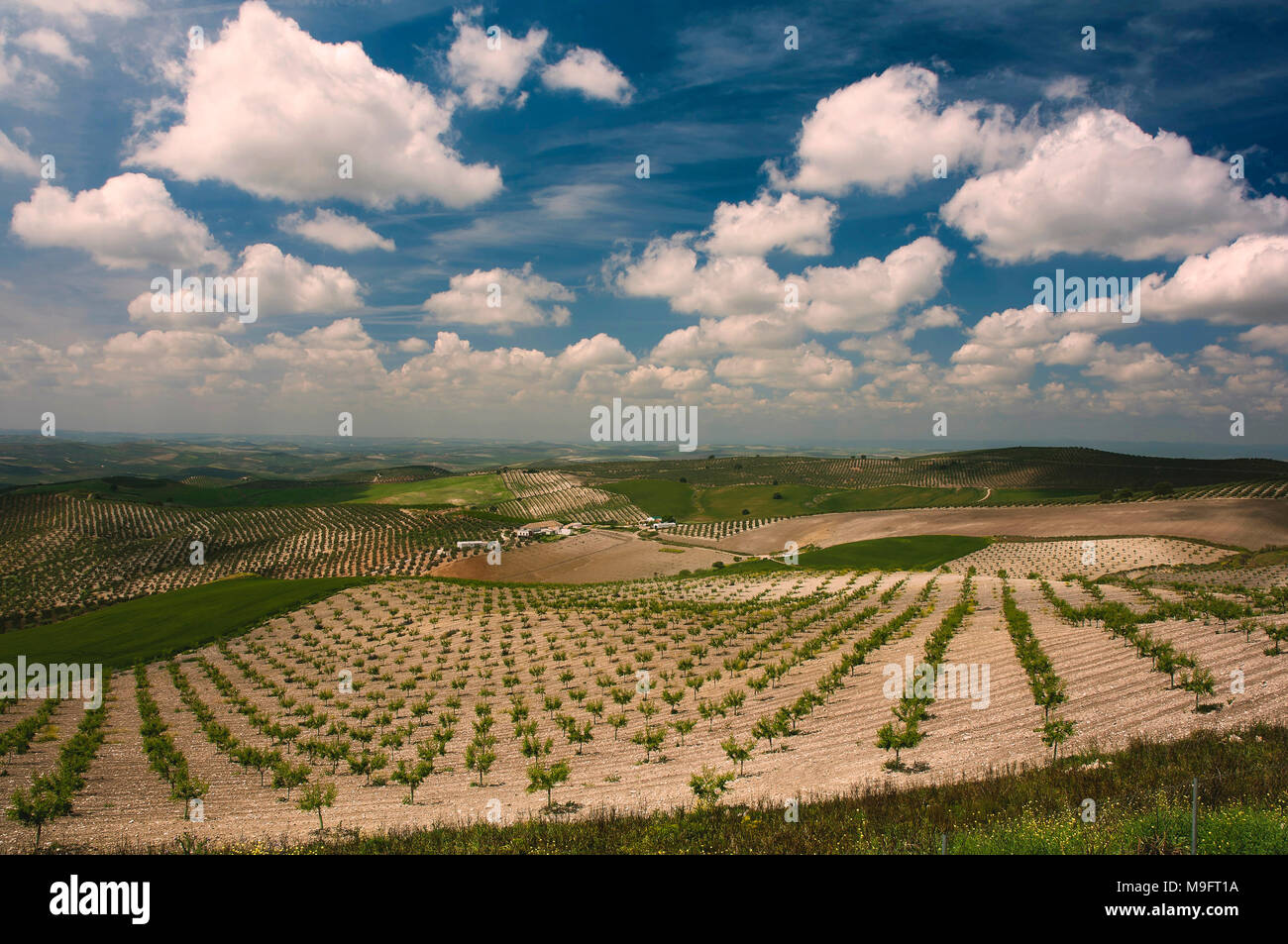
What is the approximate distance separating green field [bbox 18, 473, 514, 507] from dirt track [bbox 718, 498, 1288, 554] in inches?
3684

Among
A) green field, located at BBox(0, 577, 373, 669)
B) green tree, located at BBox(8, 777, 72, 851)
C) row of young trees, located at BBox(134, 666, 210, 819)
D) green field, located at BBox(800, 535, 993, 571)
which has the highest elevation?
green tree, located at BBox(8, 777, 72, 851)

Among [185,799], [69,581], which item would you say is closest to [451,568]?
[69,581]

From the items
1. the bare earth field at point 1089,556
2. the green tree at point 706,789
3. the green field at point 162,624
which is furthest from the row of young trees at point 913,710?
the green field at point 162,624

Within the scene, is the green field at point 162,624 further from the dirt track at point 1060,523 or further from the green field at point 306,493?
the green field at point 306,493

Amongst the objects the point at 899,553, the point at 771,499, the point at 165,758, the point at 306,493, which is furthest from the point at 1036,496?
the point at 306,493

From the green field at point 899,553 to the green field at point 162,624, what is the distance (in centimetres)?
5346

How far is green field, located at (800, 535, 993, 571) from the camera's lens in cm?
7000

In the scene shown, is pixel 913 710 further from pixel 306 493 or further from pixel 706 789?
pixel 306 493

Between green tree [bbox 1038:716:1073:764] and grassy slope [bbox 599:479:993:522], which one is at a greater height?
green tree [bbox 1038:716:1073:764]

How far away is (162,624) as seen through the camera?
134ft

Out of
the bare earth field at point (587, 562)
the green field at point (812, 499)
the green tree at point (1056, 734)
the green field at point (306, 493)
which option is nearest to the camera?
the green tree at point (1056, 734)

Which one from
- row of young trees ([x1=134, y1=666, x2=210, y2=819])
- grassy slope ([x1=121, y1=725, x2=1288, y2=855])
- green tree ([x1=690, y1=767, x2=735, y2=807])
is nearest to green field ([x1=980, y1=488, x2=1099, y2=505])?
grassy slope ([x1=121, y1=725, x2=1288, y2=855])

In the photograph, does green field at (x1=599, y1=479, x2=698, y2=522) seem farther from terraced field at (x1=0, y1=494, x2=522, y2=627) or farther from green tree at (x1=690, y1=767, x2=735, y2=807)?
green tree at (x1=690, y1=767, x2=735, y2=807)

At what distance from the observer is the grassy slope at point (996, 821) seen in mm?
7598
